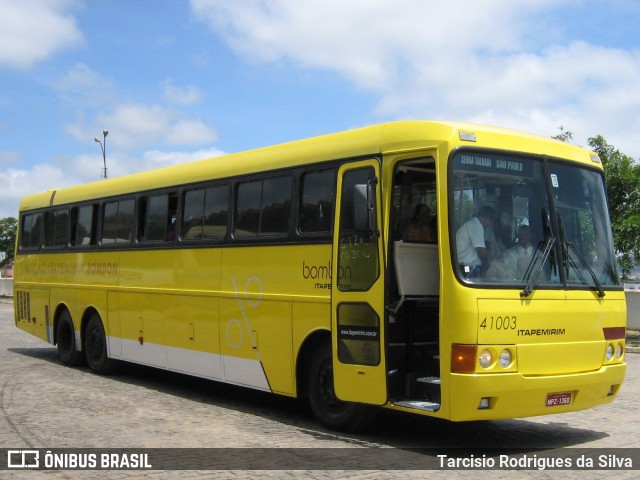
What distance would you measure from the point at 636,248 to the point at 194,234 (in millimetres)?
15010

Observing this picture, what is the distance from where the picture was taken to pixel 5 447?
8.30 metres

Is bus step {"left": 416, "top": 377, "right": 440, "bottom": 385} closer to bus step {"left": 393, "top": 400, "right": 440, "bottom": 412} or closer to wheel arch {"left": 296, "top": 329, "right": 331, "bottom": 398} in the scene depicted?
bus step {"left": 393, "top": 400, "right": 440, "bottom": 412}

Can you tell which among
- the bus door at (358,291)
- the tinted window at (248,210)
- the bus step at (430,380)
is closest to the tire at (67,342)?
the tinted window at (248,210)

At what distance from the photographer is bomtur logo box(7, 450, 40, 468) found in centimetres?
758

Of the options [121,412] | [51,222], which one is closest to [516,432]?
[121,412]

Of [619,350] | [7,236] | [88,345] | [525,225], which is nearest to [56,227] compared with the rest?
[88,345]

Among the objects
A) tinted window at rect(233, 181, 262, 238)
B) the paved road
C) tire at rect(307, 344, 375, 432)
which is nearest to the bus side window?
the paved road

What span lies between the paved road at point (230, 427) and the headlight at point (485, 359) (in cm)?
97

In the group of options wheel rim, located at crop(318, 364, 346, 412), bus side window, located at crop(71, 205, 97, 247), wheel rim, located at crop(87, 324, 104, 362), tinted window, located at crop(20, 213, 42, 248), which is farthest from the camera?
tinted window, located at crop(20, 213, 42, 248)

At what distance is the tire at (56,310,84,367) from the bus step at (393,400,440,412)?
356 inches

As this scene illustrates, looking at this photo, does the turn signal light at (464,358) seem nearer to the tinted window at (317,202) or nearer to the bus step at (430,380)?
the bus step at (430,380)

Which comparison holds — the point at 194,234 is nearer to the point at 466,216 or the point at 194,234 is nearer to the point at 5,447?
the point at 5,447

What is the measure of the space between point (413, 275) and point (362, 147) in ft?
4.99

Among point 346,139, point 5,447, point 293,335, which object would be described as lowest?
point 5,447
